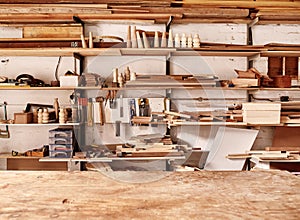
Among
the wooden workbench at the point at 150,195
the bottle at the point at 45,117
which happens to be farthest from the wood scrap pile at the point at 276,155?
the wooden workbench at the point at 150,195

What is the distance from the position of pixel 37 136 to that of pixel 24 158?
270mm

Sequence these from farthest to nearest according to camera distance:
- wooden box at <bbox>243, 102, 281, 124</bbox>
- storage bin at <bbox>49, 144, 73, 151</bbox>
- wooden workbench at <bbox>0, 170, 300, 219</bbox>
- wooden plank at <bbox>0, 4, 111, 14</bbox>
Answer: wooden plank at <bbox>0, 4, 111, 14</bbox>, storage bin at <bbox>49, 144, 73, 151</bbox>, wooden box at <bbox>243, 102, 281, 124</bbox>, wooden workbench at <bbox>0, 170, 300, 219</bbox>

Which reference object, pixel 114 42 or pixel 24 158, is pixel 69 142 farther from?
pixel 114 42

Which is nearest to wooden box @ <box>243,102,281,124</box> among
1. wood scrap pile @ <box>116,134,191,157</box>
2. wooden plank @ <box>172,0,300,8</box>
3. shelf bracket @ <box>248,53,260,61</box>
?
shelf bracket @ <box>248,53,260,61</box>

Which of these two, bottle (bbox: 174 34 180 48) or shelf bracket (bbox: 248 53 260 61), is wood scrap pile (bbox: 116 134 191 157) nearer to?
bottle (bbox: 174 34 180 48)

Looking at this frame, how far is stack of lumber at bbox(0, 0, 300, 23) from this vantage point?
142 inches

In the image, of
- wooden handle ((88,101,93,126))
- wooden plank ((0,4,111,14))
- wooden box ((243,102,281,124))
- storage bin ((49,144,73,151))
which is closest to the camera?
wooden box ((243,102,281,124))

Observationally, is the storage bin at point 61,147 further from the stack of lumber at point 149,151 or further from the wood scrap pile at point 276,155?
the wood scrap pile at point 276,155

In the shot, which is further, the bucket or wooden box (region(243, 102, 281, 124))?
the bucket

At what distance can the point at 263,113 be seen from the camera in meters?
3.38

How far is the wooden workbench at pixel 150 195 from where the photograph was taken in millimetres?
807

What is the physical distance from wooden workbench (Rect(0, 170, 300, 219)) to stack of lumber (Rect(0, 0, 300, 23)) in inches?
107

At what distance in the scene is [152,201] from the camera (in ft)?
2.93

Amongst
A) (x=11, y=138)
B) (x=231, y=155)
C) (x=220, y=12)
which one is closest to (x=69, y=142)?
(x=11, y=138)
